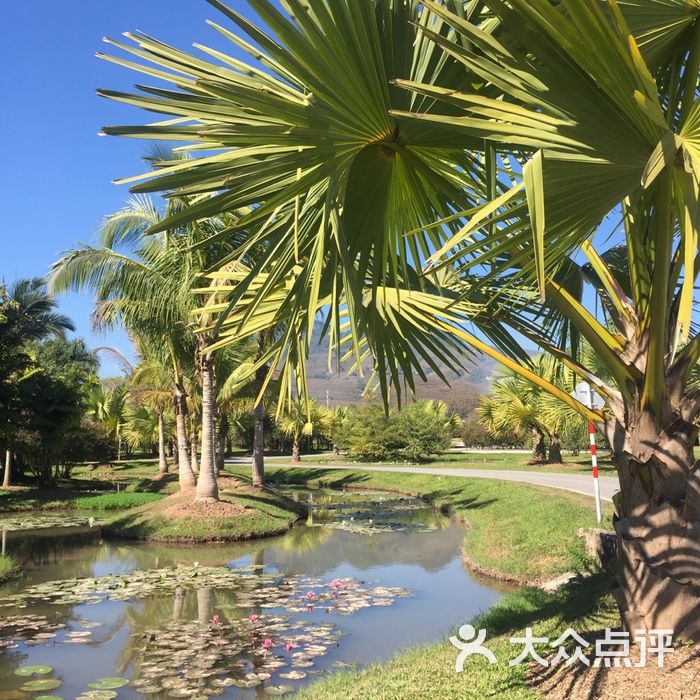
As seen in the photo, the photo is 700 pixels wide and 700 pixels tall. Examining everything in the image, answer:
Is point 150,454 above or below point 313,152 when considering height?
below

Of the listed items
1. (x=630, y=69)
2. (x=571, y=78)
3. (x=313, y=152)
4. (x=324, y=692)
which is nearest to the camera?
(x=630, y=69)

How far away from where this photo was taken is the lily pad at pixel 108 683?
6078 millimetres

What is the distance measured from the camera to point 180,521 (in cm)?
1510

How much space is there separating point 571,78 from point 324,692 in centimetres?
493

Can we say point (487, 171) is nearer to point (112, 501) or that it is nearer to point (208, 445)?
point (208, 445)

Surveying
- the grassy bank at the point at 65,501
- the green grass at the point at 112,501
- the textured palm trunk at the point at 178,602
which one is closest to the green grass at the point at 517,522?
the textured palm trunk at the point at 178,602

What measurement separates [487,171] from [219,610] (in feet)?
25.8

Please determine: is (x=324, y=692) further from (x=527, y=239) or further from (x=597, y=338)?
(x=527, y=239)

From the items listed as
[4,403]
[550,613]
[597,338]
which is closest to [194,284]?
[4,403]

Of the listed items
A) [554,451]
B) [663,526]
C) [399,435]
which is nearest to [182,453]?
[663,526]

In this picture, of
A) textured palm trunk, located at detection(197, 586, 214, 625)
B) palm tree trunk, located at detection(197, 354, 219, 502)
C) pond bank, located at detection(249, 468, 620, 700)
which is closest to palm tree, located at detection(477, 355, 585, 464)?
pond bank, located at detection(249, 468, 620, 700)

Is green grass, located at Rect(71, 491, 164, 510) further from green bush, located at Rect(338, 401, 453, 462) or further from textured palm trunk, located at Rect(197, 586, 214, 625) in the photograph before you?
green bush, located at Rect(338, 401, 453, 462)

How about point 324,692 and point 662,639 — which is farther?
point 324,692

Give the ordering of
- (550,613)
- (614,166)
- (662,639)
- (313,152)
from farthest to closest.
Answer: (550,613)
(662,639)
(313,152)
(614,166)
